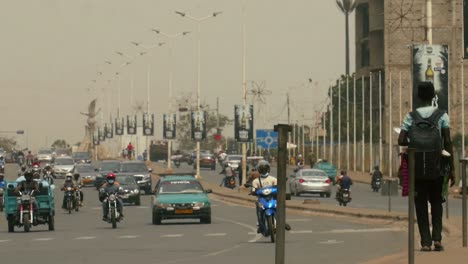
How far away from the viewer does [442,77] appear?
31.2m

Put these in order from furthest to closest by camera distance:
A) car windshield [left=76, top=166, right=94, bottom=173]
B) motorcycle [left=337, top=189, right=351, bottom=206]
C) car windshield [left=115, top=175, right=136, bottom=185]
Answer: car windshield [left=76, top=166, right=94, bottom=173] → car windshield [left=115, top=175, right=136, bottom=185] → motorcycle [left=337, top=189, right=351, bottom=206]

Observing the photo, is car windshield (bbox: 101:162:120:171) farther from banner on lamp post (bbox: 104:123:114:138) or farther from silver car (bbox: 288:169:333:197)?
banner on lamp post (bbox: 104:123:114:138)

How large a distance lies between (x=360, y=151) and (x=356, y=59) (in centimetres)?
2670

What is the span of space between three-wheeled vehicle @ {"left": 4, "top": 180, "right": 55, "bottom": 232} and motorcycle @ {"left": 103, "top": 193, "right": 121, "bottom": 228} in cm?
186

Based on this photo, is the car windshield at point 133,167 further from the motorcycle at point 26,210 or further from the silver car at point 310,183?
the motorcycle at point 26,210

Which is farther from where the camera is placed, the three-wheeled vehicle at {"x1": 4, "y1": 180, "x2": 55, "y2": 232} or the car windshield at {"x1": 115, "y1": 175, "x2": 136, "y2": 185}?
the car windshield at {"x1": 115, "y1": 175, "x2": 136, "y2": 185}

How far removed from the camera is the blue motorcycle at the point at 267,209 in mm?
29250

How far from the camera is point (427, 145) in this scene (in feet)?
53.5

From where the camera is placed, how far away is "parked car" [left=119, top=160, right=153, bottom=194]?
2881 inches

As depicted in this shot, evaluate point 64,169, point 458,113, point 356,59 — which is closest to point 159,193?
point 64,169

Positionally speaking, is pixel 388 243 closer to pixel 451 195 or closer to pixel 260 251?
pixel 260 251

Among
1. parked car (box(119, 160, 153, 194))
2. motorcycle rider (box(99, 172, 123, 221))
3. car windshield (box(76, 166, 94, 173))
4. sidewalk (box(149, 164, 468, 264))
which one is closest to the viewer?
sidewalk (box(149, 164, 468, 264))

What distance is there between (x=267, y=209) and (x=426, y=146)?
13359 millimetres

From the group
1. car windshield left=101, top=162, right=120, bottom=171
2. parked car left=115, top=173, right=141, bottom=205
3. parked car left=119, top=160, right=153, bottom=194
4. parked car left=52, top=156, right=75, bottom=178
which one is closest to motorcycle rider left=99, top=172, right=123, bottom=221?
parked car left=115, top=173, right=141, bottom=205
